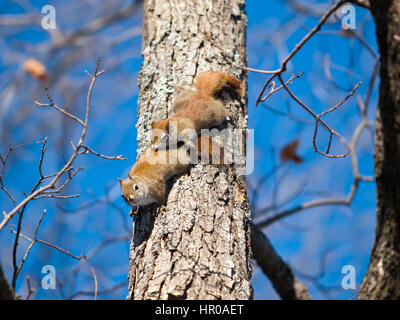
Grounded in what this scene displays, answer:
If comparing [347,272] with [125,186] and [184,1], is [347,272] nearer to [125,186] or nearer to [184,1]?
[125,186]

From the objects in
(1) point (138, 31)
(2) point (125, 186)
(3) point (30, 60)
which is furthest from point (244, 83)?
(3) point (30, 60)

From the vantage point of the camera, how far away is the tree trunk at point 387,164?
2053mm

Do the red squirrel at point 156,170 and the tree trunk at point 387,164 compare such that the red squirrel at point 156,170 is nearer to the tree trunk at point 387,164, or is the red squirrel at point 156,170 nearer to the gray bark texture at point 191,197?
the gray bark texture at point 191,197

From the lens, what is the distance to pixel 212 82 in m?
3.50

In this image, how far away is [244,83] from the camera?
12.4ft

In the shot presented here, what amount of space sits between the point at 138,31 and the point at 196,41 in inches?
149

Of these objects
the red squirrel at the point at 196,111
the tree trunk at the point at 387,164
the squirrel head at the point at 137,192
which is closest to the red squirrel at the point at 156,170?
the squirrel head at the point at 137,192

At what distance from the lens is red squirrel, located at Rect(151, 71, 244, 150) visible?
3494mm

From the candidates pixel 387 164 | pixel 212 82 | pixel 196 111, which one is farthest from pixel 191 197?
pixel 387 164

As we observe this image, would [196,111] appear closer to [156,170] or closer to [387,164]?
[156,170]

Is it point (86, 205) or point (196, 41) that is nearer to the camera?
point (196, 41)

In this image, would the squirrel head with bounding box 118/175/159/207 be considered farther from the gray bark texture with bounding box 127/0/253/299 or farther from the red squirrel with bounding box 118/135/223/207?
the gray bark texture with bounding box 127/0/253/299

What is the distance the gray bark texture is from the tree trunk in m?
0.77

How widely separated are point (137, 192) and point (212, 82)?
1.08 m
